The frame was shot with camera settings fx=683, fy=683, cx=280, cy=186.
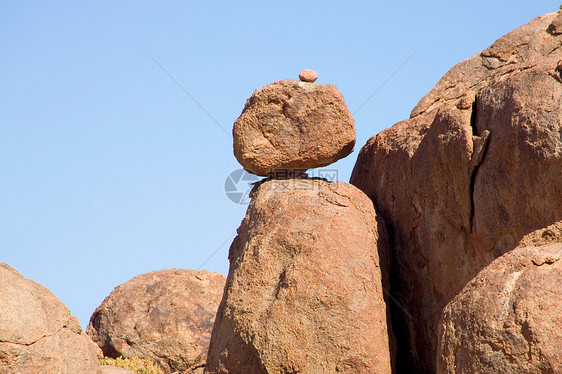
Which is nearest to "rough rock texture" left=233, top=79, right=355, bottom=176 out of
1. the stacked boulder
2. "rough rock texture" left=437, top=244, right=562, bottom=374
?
the stacked boulder

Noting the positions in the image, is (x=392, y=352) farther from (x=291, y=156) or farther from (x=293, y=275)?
(x=291, y=156)

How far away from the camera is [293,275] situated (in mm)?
6359

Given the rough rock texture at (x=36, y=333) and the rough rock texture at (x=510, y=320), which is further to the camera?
the rough rock texture at (x=36, y=333)

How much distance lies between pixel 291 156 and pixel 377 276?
1.72m

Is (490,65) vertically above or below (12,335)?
Answer: above

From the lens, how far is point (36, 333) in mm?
6816

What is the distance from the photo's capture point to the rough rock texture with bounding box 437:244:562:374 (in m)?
4.56

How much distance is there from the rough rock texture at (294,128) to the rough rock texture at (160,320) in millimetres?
4244

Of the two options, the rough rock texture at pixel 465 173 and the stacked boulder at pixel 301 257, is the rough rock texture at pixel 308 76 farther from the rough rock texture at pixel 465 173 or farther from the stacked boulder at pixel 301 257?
the rough rock texture at pixel 465 173

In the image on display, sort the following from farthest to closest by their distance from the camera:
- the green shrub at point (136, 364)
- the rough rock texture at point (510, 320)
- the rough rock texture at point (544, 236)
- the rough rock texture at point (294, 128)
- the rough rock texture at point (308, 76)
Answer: the green shrub at point (136, 364), the rough rock texture at point (308, 76), the rough rock texture at point (294, 128), the rough rock texture at point (544, 236), the rough rock texture at point (510, 320)

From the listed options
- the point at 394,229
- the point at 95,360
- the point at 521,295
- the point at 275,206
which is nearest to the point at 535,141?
the point at 521,295

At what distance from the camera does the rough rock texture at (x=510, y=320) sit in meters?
4.56

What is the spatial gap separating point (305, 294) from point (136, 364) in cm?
513

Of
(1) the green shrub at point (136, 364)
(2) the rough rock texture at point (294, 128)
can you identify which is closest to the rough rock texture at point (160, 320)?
(1) the green shrub at point (136, 364)
